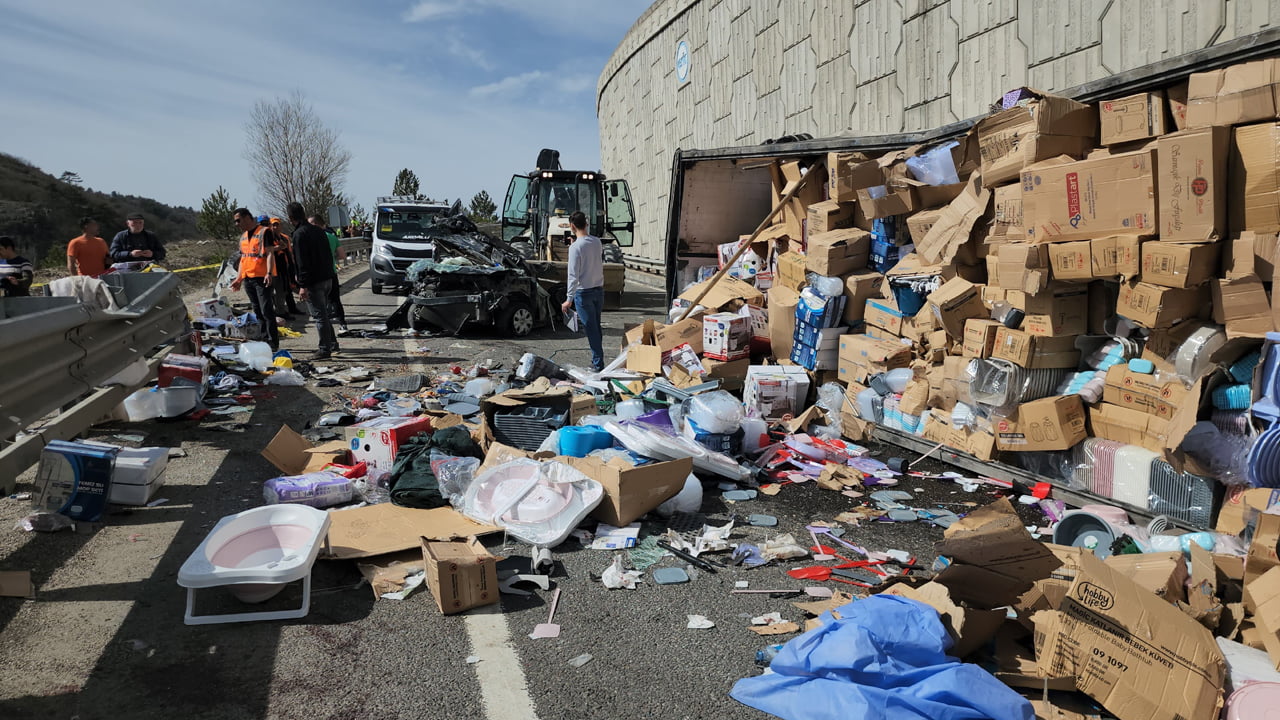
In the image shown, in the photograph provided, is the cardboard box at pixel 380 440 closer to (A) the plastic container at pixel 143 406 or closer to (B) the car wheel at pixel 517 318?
(A) the plastic container at pixel 143 406

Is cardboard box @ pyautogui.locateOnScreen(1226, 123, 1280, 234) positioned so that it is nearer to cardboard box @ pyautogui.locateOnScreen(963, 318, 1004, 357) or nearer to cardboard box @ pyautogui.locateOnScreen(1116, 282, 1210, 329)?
cardboard box @ pyautogui.locateOnScreen(1116, 282, 1210, 329)

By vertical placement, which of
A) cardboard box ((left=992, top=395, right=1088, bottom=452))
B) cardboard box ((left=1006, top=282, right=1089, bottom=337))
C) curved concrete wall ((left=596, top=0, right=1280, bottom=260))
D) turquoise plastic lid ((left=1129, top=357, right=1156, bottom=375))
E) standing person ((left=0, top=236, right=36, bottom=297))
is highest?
curved concrete wall ((left=596, top=0, right=1280, bottom=260))

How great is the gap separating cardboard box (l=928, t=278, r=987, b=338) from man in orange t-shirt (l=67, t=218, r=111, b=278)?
29.7ft

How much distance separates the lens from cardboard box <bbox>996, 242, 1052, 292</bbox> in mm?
5074

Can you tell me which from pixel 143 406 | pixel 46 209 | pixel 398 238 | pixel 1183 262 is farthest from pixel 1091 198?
pixel 46 209

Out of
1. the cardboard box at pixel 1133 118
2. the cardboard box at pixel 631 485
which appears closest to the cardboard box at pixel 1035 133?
the cardboard box at pixel 1133 118

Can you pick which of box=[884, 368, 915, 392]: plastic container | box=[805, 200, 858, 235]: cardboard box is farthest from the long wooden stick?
box=[884, 368, 915, 392]: plastic container

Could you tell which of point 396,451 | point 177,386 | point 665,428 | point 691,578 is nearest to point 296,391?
point 177,386

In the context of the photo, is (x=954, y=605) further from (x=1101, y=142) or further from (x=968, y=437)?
(x=1101, y=142)

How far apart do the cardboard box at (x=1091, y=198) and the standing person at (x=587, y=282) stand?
4515mm

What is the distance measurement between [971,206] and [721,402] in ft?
8.08

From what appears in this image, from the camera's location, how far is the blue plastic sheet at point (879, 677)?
258cm

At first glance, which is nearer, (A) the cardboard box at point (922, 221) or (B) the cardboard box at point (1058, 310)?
(B) the cardboard box at point (1058, 310)

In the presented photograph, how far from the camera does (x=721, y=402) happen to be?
232 inches
